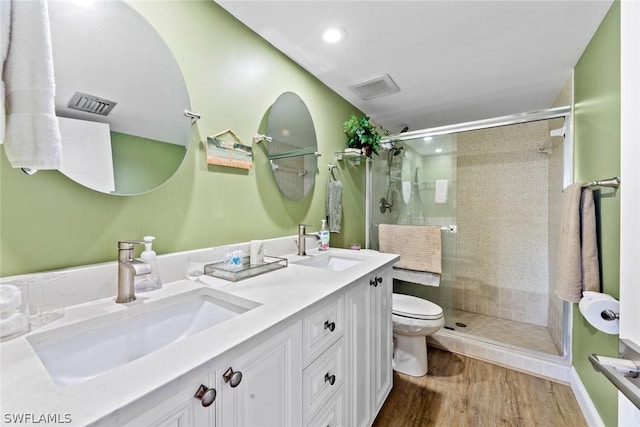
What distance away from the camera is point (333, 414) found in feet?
3.36

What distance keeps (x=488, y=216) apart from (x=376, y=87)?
188 centimetres

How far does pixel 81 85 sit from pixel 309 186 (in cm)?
125

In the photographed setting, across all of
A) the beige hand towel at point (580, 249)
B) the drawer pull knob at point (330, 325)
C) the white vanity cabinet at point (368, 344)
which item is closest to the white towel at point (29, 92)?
the drawer pull knob at point (330, 325)

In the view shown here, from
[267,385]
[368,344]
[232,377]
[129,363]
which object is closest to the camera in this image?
[129,363]

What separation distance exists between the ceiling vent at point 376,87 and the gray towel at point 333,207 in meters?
0.76

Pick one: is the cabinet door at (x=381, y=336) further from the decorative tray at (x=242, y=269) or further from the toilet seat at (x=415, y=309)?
the decorative tray at (x=242, y=269)

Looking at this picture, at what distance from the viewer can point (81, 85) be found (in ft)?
2.79

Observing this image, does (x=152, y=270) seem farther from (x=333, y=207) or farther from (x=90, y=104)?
(x=333, y=207)

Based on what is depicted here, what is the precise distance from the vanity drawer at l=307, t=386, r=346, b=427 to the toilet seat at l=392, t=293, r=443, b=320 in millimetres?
942

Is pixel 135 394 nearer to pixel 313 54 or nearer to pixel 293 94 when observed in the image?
pixel 293 94

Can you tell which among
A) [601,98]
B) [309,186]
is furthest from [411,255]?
[601,98]

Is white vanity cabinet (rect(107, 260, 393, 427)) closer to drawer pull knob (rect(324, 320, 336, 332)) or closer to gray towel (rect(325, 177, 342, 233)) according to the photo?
drawer pull knob (rect(324, 320, 336, 332))

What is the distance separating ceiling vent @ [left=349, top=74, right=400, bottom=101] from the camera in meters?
1.98

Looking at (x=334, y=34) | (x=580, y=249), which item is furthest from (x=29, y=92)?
(x=580, y=249)
